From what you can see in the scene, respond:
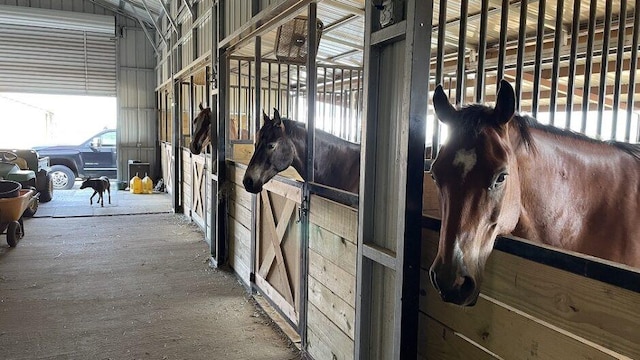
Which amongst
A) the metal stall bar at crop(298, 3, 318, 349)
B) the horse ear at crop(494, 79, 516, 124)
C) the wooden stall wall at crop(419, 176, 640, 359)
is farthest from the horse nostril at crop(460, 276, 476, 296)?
the metal stall bar at crop(298, 3, 318, 349)

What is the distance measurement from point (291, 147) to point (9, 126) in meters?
24.2

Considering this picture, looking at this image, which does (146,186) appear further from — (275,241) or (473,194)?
(473,194)

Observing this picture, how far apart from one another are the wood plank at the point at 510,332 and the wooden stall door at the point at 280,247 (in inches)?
61.9

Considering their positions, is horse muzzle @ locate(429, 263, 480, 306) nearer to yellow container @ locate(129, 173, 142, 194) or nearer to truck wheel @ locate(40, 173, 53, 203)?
truck wheel @ locate(40, 173, 53, 203)

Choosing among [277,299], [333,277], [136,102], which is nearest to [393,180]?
[333,277]

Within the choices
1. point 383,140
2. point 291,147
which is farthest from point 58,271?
point 383,140

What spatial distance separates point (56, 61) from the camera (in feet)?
36.1

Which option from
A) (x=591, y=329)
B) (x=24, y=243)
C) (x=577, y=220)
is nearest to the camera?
(x=591, y=329)

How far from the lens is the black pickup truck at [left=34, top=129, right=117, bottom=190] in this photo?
10555 mm

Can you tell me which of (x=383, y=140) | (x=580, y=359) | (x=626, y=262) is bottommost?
(x=580, y=359)

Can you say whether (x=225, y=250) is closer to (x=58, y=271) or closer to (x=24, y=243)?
(x=58, y=271)

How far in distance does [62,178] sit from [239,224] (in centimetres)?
816

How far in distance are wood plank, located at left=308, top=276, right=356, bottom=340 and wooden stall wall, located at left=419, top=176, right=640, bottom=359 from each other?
26.3 inches

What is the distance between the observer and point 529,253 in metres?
1.26
